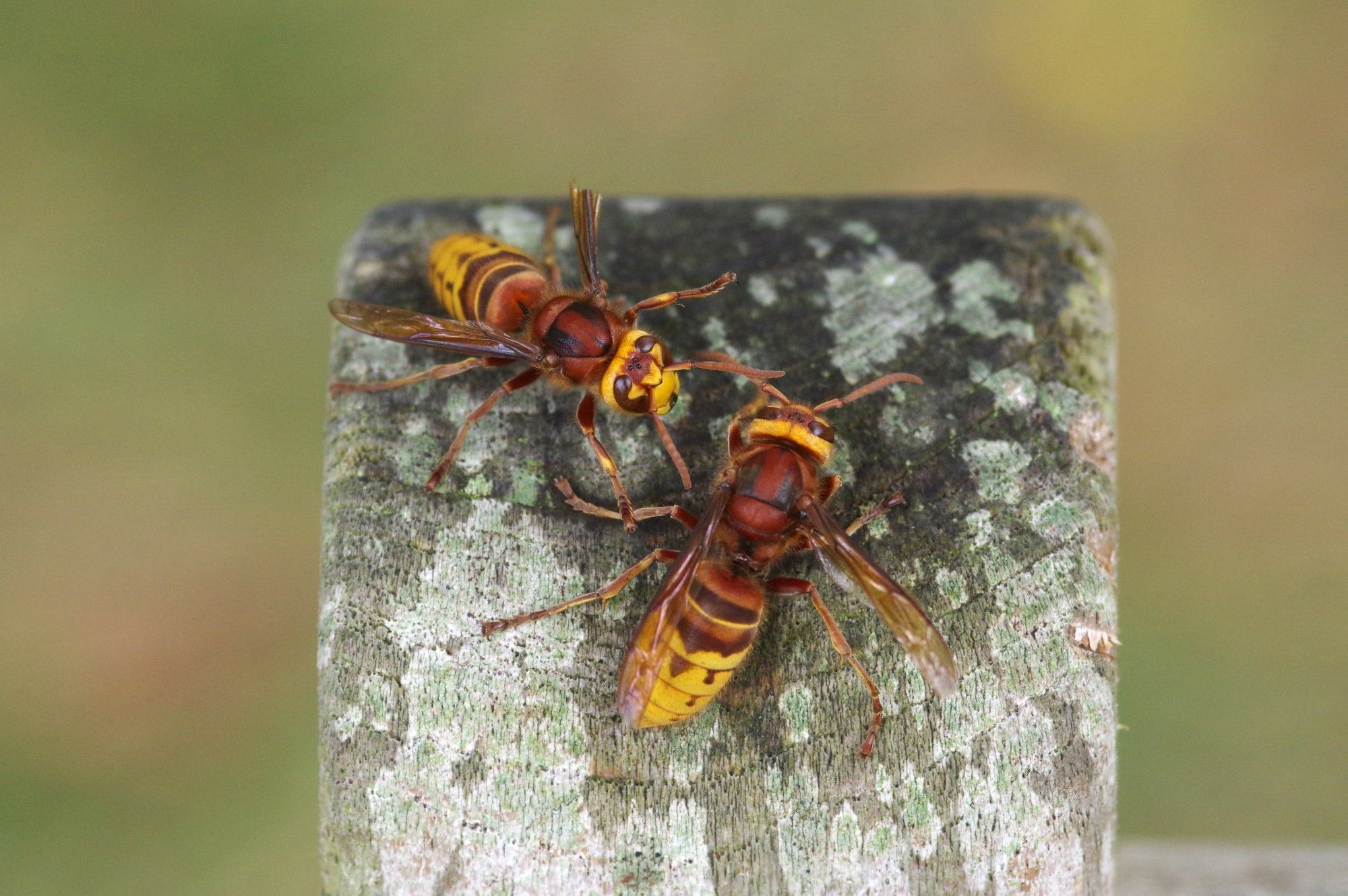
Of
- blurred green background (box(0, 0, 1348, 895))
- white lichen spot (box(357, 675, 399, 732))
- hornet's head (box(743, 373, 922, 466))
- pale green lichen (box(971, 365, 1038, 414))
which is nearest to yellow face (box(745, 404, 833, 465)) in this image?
hornet's head (box(743, 373, 922, 466))

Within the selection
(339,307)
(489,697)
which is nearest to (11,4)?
(339,307)

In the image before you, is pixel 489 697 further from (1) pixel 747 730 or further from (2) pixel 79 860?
(2) pixel 79 860

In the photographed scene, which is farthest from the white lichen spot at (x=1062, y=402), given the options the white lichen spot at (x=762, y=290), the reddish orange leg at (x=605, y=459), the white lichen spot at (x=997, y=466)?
the reddish orange leg at (x=605, y=459)

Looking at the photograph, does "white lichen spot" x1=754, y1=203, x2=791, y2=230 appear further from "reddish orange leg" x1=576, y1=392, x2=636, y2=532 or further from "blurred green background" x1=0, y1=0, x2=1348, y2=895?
"blurred green background" x1=0, y1=0, x2=1348, y2=895

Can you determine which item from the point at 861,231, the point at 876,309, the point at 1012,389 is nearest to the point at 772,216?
the point at 861,231

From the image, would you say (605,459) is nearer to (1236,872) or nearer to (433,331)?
(433,331)
